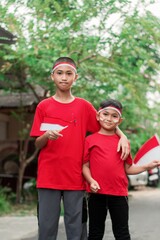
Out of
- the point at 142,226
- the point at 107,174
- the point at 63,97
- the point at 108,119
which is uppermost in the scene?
the point at 63,97

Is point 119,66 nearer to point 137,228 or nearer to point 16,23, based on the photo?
point 16,23

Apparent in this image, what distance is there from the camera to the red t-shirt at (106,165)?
4.41m

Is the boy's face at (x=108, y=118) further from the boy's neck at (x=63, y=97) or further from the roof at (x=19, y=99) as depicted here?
the roof at (x=19, y=99)

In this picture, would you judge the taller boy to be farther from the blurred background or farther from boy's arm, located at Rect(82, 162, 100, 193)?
the blurred background

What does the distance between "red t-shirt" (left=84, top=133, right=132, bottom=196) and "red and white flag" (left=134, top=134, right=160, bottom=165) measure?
0.60 feet

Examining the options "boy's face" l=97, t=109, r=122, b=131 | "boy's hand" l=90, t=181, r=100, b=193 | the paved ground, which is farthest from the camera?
the paved ground

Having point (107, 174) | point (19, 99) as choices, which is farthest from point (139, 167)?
point (19, 99)

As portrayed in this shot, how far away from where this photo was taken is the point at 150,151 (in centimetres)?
450

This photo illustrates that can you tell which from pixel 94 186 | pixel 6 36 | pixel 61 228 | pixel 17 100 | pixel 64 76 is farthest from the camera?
pixel 17 100

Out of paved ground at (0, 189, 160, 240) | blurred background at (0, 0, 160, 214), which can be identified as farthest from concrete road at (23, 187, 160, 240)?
blurred background at (0, 0, 160, 214)

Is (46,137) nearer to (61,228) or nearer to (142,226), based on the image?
(61,228)

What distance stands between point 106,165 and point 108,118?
405 mm

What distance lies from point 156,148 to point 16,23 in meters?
6.20

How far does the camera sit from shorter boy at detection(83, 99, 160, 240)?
174 inches
